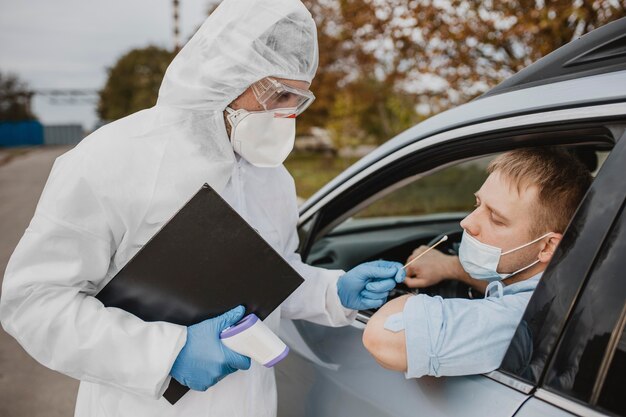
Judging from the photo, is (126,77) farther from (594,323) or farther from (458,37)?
(594,323)

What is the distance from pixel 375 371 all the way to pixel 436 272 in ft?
2.19

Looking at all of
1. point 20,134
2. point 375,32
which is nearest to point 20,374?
point 375,32

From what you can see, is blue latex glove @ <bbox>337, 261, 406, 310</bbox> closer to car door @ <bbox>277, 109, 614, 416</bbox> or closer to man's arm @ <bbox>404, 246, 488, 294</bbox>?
car door @ <bbox>277, 109, 614, 416</bbox>

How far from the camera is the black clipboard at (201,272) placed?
1383 millimetres

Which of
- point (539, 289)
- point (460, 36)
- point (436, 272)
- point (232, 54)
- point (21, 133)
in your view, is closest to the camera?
point (539, 289)

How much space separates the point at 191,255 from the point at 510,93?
0.97 metres

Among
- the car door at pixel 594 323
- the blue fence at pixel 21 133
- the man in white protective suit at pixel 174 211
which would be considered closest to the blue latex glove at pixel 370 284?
the man in white protective suit at pixel 174 211

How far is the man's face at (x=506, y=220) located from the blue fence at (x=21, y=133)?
5001 centimetres

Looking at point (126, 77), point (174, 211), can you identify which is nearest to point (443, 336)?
point (174, 211)

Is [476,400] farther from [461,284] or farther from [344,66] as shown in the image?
[344,66]

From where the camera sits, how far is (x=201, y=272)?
1453 millimetres

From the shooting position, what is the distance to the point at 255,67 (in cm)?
168

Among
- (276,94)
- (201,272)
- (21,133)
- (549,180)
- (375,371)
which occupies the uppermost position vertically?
(276,94)

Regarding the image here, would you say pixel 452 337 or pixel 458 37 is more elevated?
pixel 458 37
